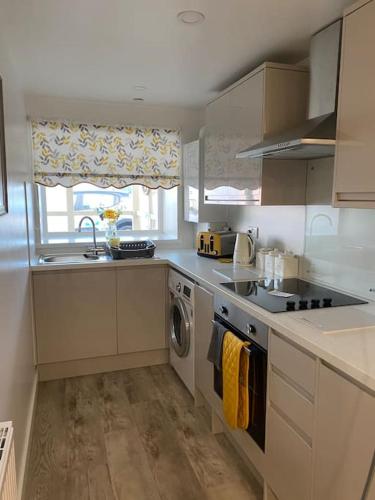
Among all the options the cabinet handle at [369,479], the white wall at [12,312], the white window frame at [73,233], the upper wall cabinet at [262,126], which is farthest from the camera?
the white window frame at [73,233]

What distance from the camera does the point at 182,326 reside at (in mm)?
2773

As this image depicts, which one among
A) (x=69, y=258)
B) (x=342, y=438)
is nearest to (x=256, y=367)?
(x=342, y=438)

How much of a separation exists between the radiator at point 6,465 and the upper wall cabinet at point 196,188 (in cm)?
249

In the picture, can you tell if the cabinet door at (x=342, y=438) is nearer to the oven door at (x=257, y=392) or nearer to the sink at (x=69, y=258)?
the oven door at (x=257, y=392)

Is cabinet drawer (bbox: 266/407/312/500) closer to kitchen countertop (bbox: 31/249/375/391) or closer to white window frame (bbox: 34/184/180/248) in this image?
kitchen countertop (bbox: 31/249/375/391)

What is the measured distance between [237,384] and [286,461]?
394mm

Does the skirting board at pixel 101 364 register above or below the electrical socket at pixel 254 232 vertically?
below

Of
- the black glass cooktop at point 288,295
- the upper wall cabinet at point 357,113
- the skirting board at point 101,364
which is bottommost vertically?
the skirting board at point 101,364

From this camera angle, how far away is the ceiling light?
1.76 m

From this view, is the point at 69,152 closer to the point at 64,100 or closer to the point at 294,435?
the point at 64,100

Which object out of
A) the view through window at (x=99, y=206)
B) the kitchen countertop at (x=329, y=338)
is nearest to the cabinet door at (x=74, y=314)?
the view through window at (x=99, y=206)

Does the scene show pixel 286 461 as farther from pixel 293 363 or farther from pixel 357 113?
pixel 357 113

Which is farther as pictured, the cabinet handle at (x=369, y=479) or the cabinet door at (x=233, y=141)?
the cabinet door at (x=233, y=141)

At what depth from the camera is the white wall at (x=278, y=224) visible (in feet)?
8.11
